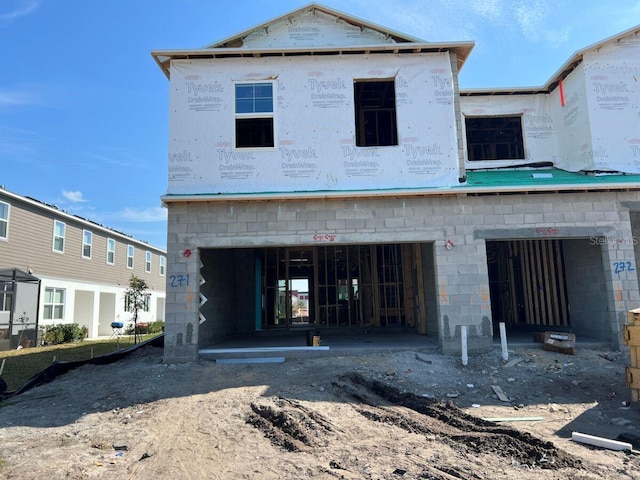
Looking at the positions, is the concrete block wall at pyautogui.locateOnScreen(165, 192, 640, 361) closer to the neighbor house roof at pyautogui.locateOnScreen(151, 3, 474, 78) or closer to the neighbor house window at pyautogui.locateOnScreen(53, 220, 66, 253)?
the neighbor house roof at pyautogui.locateOnScreen(151, 3, 474, 78)

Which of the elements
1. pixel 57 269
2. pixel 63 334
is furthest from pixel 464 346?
pixel 57 269

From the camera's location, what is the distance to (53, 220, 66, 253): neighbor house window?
2089 centimetres

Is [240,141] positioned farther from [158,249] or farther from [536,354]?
[158,249]

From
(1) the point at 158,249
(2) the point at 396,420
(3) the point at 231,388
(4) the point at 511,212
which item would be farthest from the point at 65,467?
(1) the point at 158,249

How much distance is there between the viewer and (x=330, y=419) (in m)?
6.70

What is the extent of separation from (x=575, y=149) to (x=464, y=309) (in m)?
6.11

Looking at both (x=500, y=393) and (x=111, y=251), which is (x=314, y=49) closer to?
(x=500, y=393)

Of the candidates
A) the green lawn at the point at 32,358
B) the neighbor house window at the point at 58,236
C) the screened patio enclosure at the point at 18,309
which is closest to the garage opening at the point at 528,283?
the green lawn at the point at 32,358

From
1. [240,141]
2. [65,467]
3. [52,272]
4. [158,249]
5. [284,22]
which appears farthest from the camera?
[158,249]

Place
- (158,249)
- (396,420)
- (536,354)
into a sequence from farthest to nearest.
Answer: (158,249), (536,354), (396,420)

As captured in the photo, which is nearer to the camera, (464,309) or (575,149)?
(464,309)

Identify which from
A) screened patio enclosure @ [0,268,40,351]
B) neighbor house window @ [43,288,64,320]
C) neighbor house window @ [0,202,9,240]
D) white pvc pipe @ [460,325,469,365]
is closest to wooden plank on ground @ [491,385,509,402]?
white pvc pipe @ [460,325,469,365]

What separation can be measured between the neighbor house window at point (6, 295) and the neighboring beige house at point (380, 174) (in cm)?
987

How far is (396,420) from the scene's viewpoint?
666cm
